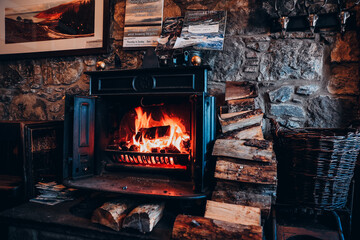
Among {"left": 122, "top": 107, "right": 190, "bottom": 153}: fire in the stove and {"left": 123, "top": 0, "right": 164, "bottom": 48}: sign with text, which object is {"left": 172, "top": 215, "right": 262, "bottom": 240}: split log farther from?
{"left": 123, "top": 0, "right": 164, "bottom": 48}: sign with text

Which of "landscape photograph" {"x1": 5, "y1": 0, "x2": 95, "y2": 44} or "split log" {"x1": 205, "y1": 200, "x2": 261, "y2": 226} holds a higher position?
"landscape photograph" {"x1": 5, "y1": 0, "x2": 95, "y2": 44}

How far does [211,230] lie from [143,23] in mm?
2032

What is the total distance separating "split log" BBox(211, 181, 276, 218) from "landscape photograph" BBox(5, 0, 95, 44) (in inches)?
83.1

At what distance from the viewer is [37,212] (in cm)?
186

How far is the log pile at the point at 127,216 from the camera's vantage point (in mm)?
1596

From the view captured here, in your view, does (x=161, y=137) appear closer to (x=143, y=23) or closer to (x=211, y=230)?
(x=211, y=230)

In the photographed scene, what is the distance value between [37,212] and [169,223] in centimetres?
101

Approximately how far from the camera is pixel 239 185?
1.69m

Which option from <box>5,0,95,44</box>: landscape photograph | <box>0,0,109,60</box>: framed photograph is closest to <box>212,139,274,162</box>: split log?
<box>0,0,109,60</box>: framed photograph


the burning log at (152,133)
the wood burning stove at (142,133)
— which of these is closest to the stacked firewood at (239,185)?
the wood burning stove at (142,133)

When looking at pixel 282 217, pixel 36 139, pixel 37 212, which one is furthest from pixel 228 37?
pixel 37 212

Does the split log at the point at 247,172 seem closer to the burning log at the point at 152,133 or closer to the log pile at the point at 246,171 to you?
the log pile at the point at 246,171

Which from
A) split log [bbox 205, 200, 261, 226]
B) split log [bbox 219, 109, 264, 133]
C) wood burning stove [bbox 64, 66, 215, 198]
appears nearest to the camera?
split log [bbox 205, 200, 261, 226]

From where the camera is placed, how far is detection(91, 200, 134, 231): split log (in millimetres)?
1633
